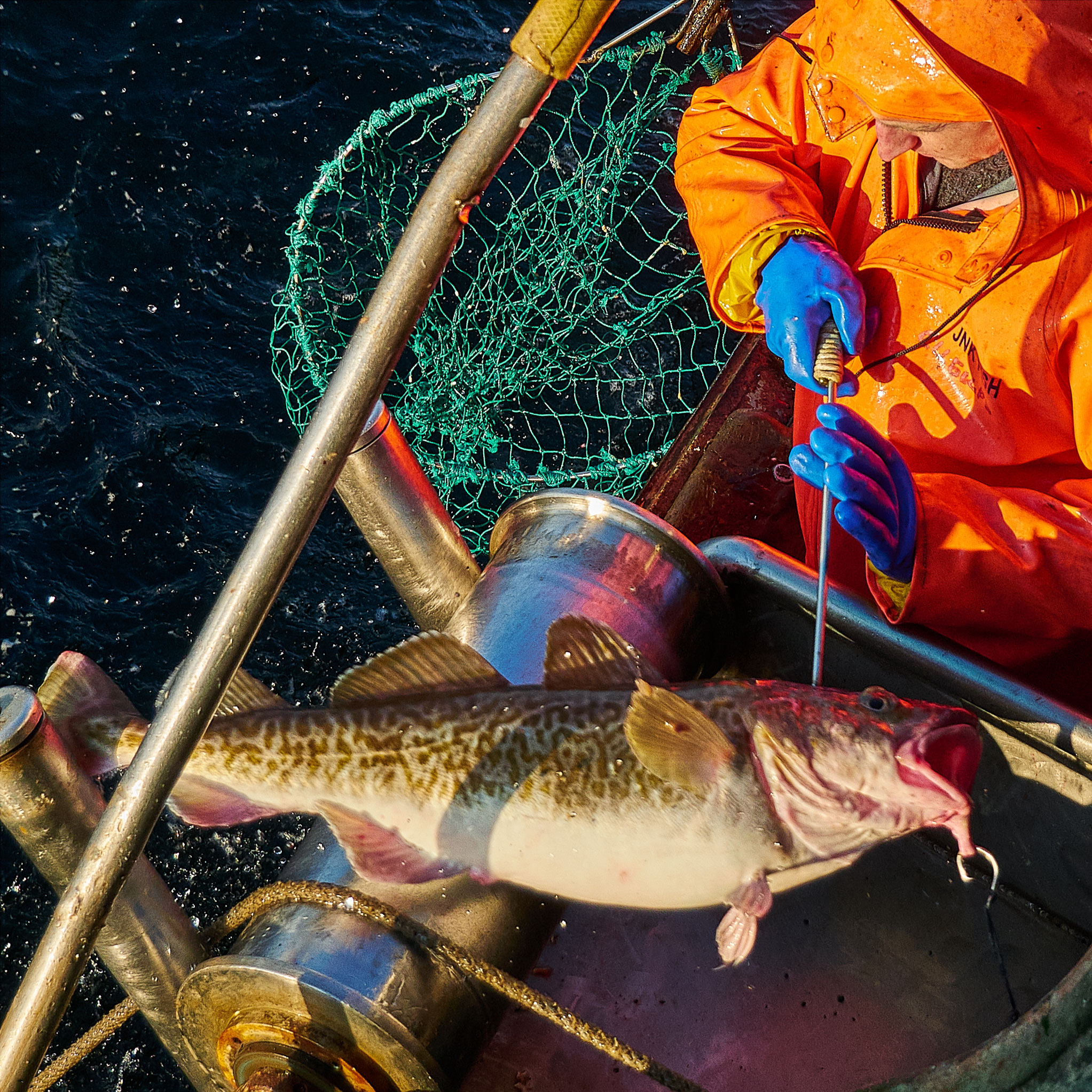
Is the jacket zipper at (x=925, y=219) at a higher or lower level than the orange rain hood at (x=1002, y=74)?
lower

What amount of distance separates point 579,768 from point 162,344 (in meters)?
→ 4.59

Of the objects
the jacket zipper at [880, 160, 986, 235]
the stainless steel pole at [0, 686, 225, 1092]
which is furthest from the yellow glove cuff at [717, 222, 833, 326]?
the stainless steel pole at [0, 686, 225, 1092]

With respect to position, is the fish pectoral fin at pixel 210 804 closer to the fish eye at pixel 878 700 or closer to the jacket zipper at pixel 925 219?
the fish eye at pixel 878 700

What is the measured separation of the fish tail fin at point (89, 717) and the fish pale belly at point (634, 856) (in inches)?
40.3

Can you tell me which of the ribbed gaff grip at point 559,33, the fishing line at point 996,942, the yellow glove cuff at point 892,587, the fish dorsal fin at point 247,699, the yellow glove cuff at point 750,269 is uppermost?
the ribbed gaff grip at point 559,33

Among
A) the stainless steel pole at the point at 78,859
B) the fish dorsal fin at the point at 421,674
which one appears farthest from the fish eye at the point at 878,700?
the stainless steel pole at the point at 78,859

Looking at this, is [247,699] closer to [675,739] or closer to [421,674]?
[421,674]

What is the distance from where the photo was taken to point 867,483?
2852 millimetres

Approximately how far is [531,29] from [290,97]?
619cm

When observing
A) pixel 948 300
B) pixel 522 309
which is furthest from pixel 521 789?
pixel 522 309

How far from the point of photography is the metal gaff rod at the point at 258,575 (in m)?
1.67

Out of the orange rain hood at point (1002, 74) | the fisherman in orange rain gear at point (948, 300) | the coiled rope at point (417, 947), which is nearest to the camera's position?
the coiled rope at point (417, 947)

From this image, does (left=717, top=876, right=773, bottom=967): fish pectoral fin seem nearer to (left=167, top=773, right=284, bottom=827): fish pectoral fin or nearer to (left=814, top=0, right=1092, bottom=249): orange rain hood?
(left=167, top=773, right=284, bottom=827): fish pectoral fin

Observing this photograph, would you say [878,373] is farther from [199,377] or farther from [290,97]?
[290,97]
